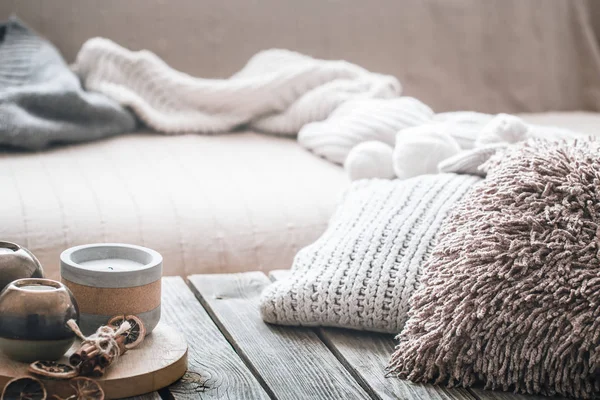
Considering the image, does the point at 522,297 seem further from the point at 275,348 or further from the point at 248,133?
the point at 248,133

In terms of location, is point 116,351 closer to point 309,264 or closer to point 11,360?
point 11,360

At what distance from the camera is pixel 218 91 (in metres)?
1.68

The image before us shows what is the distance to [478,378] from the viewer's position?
670mm

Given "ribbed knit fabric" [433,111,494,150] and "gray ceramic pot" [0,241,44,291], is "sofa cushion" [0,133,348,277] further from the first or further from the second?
"gray ceramic pot" [0,241,44,291]

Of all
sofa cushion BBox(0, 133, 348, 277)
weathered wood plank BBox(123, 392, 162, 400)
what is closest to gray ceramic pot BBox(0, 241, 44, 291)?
weathered wood plank BBox(123, 392, 162, 400)

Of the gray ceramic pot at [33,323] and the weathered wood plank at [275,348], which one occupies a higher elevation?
the gray ceramic pot at [33,323]

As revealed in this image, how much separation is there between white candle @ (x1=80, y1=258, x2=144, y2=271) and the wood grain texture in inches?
8.4

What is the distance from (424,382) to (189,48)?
1.36m

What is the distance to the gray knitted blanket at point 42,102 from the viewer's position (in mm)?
1407

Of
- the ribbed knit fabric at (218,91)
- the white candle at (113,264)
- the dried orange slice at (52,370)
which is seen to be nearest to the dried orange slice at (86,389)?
the dried orange slice at (52,370)

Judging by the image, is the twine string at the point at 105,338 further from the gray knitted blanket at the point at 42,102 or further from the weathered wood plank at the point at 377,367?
the gray knitted blanket at the point at 42,102

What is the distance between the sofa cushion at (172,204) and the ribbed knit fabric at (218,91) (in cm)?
20

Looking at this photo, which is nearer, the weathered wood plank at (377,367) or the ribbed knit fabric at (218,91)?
the weathered wood plank at (377,367)

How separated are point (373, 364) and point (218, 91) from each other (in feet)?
3.51
